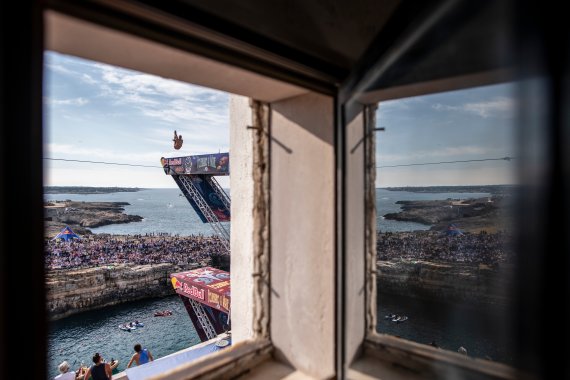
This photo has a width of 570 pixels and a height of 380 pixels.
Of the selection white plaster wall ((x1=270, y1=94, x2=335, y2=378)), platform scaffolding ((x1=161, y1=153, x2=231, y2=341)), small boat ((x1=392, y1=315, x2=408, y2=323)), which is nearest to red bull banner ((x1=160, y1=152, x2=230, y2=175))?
platform scaffolding ((x1=161, y1=153, x2=231, y2=341))

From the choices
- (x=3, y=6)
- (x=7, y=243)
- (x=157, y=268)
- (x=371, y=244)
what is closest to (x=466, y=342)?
(x=371, y=244)

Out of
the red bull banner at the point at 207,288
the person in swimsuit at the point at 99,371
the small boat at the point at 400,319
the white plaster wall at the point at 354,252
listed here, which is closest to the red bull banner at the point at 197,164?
the red bull banner at the point at 207,288

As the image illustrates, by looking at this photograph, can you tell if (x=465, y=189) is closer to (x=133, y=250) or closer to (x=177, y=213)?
(x=133, y=250)

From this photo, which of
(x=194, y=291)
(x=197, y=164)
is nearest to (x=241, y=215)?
(x=194, y=291)

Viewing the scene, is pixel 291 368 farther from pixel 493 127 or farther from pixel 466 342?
→ pixel 493 127

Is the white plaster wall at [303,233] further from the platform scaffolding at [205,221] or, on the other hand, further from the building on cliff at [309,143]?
the platform scaffolding at [205,221]

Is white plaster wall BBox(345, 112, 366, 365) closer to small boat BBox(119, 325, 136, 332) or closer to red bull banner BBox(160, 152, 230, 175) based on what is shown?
red bull banner BBox(160, 152, 230, 175)
